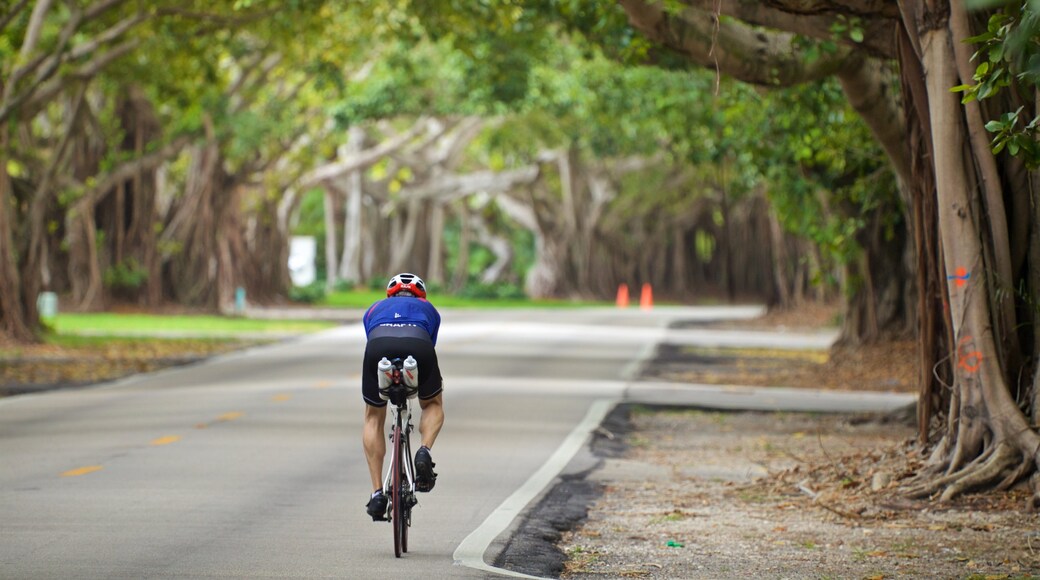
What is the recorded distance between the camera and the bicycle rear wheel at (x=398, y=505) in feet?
31.3

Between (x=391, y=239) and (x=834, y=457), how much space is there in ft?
203

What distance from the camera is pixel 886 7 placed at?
12797mm

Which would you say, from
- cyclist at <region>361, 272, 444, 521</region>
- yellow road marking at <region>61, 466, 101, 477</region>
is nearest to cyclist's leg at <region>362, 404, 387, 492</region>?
cyclist at <region>361, 272, 444, 521</region>

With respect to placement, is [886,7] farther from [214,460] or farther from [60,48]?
[60,48]

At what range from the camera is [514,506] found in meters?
11.8

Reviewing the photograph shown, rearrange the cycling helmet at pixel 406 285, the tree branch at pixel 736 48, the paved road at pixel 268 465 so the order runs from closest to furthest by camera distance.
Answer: the paved road at pixel 268 465, the cycling helmet at pixel 406 285, the tree branch at pixel 736 48

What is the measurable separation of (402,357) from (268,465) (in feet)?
14.2

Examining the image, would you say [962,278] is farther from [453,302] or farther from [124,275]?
[453,302]

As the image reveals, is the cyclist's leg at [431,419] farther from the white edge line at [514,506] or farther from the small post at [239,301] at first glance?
the small post at [239,301]

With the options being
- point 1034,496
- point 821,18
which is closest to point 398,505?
point 1034,496

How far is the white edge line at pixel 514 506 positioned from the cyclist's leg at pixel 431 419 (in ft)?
2.04

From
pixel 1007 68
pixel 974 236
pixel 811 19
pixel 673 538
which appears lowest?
pixel 673 538

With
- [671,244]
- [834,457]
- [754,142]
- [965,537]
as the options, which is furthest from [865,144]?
[671,244]

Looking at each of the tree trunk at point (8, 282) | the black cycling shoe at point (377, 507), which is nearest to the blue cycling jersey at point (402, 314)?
the black cycling shoe at point (377, 507)
